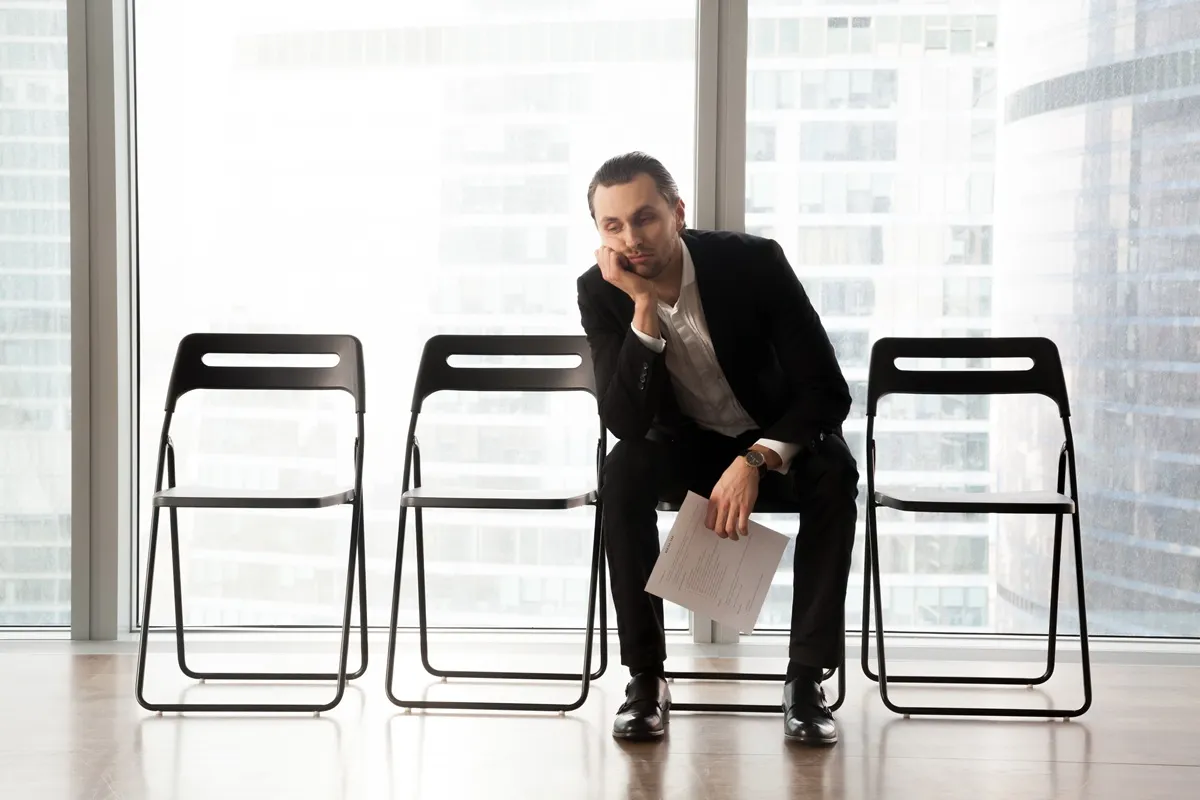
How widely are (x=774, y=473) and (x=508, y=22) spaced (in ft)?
5.04

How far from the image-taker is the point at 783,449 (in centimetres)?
228

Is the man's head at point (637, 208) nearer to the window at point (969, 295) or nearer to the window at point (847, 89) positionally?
the window at point (847, 89)

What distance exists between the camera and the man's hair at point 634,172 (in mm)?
2336

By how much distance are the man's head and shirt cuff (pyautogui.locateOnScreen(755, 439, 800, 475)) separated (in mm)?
459

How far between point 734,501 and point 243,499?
1067 mm

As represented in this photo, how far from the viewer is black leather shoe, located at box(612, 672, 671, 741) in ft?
7.36

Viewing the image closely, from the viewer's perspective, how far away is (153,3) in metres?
3.08

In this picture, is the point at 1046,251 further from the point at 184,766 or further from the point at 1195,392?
the point at 184,766

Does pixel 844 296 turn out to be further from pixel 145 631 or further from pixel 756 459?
pixel 145 631

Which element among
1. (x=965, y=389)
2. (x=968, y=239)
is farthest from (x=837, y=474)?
(x=968, y=239)

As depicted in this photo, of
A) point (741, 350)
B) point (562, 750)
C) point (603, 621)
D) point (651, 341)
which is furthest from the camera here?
point (603, 621)

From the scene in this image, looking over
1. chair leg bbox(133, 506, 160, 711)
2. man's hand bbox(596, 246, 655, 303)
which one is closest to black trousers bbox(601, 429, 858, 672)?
man's hand bbox(596, 246, 655, 303)

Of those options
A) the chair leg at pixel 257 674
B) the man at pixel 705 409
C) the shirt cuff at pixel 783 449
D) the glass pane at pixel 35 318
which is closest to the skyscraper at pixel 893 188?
the man at pixel 705 409

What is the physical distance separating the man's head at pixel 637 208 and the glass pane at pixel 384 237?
2.28ft
